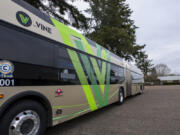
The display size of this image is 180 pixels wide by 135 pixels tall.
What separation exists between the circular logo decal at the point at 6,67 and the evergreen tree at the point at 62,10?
6203mm

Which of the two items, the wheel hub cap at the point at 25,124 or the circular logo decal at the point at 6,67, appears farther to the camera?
the wheel hub cap at the point at 25,124

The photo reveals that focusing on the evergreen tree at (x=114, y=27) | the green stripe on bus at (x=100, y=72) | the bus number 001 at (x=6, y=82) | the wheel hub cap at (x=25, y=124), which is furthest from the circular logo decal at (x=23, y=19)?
the evergreen tree at (x=114, y=27)

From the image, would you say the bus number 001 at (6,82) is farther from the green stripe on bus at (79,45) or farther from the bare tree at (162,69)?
the bare tree at (162,69)

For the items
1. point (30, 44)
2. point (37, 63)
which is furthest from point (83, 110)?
point (30, 44)

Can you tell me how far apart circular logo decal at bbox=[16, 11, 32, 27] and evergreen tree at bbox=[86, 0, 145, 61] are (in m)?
12.0

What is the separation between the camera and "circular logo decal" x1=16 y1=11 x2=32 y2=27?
2242mm

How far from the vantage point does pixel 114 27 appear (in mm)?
15352

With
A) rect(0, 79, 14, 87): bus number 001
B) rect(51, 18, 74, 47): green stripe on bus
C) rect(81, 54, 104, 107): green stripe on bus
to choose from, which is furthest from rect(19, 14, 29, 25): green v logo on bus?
rect(81, 54, 104, 107): green stripe on bus

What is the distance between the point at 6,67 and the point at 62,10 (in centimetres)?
674

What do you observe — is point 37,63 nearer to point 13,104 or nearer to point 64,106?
point 13,104

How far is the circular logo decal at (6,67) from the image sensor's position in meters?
1.85

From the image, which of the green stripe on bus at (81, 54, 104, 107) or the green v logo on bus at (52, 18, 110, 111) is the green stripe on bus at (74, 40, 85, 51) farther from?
the green stripe on bus at (81, 54, 104, 107)

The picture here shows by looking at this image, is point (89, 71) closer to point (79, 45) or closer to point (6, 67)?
point (79, 45)

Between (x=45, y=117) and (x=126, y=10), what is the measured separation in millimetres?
20084
